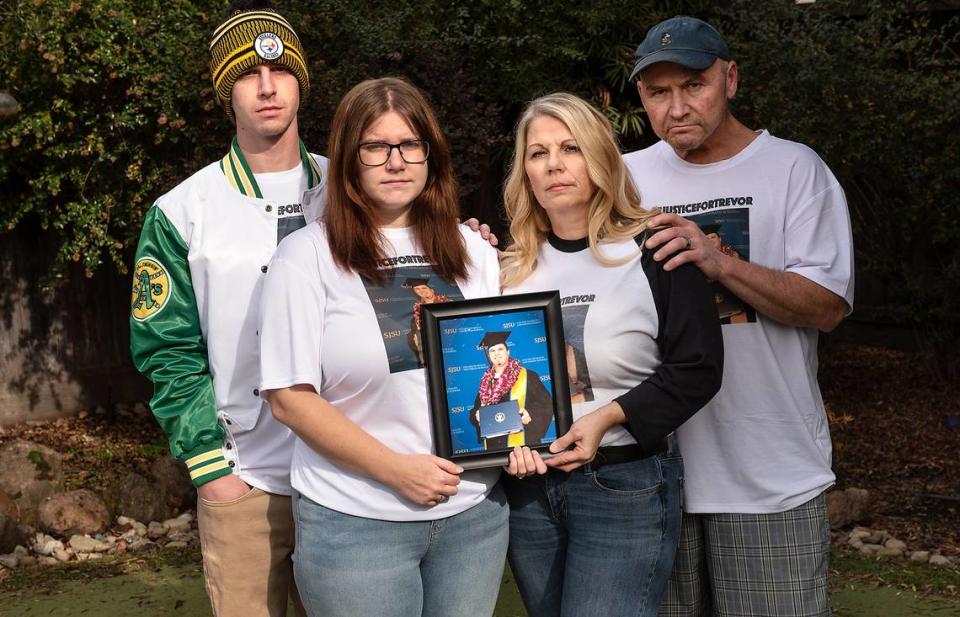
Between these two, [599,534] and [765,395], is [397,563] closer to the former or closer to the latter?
[599,534]

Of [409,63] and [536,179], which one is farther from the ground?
[409,63]

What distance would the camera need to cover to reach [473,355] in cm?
244

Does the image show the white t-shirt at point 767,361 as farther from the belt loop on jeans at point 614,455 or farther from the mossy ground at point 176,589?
the mossy ground at point 176,589

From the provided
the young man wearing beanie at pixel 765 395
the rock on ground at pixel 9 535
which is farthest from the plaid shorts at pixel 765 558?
the rock on ground at pixel 9 535

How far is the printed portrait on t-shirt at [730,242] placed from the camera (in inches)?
112

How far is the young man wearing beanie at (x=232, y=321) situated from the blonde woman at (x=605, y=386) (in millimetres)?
683

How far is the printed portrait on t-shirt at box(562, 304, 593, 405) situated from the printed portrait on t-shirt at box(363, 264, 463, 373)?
0.30 metres

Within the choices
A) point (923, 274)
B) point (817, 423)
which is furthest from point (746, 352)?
point (923, 274)

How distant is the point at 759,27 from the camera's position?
7.81 m

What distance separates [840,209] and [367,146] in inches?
51.1

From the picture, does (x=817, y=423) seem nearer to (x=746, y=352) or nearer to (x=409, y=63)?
(x=746, y=352)

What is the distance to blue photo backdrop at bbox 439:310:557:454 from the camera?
242 centimetres

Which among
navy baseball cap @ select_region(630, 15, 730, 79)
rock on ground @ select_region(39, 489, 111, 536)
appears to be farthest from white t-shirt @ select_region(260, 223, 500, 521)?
rock on ground @ select_region(39, 489, 111, 536)

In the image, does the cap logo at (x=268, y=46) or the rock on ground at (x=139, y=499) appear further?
the rock on ground at (x=139, y=499)
